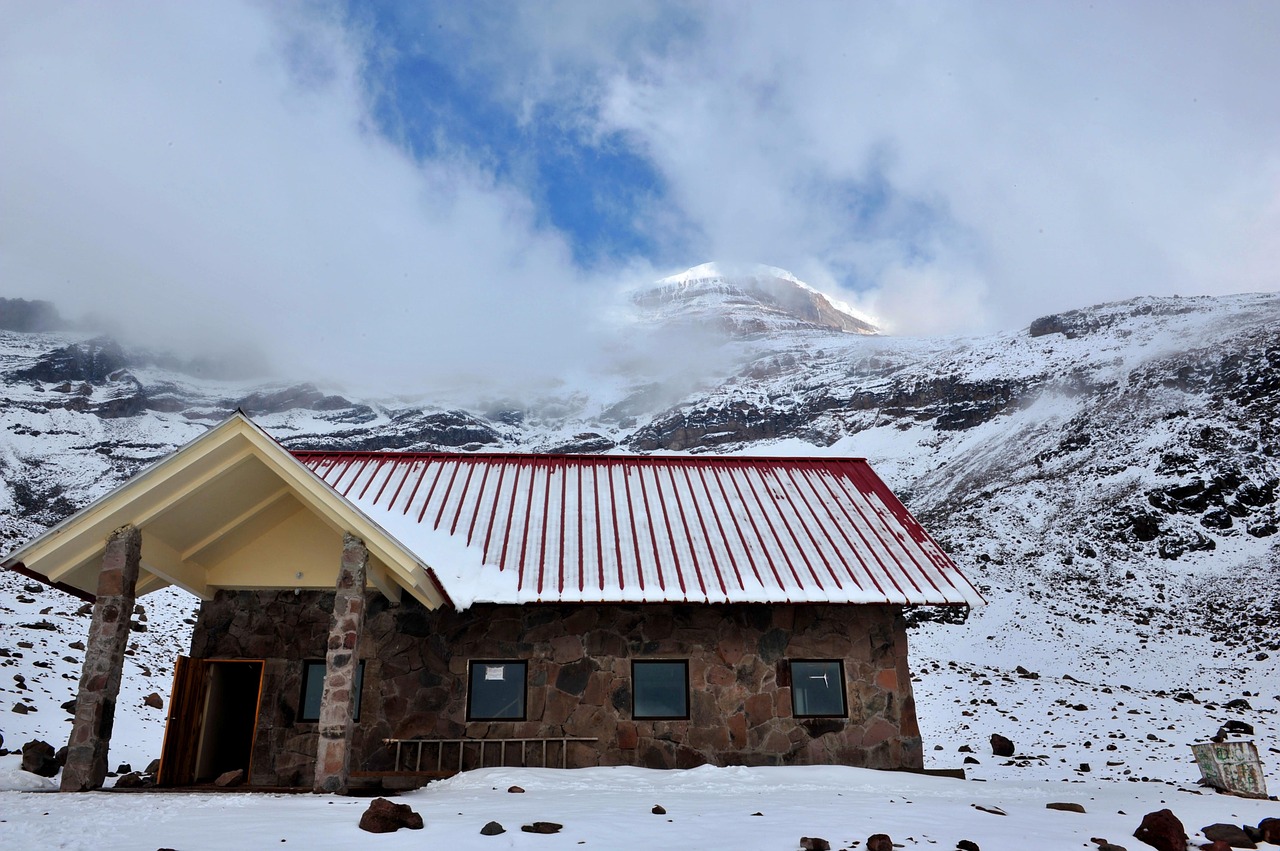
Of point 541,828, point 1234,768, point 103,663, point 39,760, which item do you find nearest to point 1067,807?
point 1234,768

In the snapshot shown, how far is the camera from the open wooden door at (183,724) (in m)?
10.1

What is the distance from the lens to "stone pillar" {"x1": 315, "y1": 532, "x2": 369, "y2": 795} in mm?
8391

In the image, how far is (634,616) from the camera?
10875 millimetres

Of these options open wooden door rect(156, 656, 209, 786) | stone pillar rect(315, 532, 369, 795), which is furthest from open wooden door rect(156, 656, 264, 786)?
stone pillar rect(315, 532, 369, 795)

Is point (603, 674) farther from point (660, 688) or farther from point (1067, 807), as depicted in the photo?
point (1067, 807)

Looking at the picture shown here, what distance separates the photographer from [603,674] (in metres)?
10.6

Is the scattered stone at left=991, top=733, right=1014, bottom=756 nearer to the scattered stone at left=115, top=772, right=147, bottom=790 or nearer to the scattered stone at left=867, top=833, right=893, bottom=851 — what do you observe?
the scattered stone at left=867, top=833, right=893, bottom=851

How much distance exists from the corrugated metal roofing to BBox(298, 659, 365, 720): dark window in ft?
6.17

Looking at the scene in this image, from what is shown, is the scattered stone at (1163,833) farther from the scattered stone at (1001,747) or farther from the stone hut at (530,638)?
the scattered stone at (1001,747)

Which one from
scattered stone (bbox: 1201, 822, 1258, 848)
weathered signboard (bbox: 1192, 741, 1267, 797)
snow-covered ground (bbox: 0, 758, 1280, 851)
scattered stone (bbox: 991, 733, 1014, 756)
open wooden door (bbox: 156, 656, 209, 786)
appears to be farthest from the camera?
scattered stone (bbox: 991, 733, 1014, 756)

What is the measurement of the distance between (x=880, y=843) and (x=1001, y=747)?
11.8 metres

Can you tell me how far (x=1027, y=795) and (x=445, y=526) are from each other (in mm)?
7904

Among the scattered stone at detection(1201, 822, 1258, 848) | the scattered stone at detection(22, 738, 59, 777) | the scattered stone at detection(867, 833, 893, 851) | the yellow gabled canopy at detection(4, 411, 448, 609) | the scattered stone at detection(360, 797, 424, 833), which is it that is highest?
the yellow gabled canopy at detection(4, 411, 448, 609)

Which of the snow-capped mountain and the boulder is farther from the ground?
the snow-capped mountain
